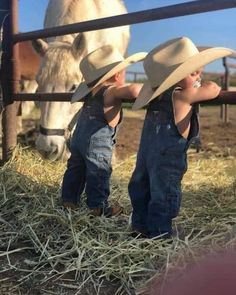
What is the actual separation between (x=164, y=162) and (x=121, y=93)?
53cm

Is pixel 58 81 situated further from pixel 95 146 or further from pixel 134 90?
pixel 134 90

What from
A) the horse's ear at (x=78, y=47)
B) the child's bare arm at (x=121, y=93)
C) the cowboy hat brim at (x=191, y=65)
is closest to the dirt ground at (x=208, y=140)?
the horse's ear at (x=78, y=47)

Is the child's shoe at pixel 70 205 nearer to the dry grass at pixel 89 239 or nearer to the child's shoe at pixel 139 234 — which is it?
the dry grass at pixel 89 239

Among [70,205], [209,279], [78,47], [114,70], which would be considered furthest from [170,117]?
[78,47]

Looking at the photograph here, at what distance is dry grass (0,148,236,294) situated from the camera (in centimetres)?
204

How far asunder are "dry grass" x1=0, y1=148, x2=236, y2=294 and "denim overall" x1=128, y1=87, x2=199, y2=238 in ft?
0.34

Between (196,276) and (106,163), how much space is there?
210 centimetres

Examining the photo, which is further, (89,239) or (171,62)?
(89,239)

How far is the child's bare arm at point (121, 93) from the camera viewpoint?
254 cm

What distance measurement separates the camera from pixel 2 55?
3.96 metres

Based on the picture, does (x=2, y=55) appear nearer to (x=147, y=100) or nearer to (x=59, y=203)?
(x=59, y=203)

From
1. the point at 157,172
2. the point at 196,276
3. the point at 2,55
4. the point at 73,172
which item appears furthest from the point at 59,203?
the point at 196,276

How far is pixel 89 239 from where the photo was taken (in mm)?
2396

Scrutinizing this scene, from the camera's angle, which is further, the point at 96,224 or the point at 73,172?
the point at 73,172
